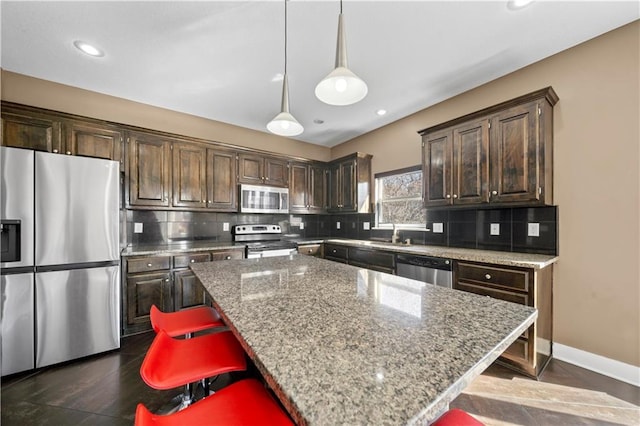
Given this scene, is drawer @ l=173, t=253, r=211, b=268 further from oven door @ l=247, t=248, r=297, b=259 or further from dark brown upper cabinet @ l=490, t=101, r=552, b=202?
dark brown upper cabinet @ l=490, t=101, r=552, b=202

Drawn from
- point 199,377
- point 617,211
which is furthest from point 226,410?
point 617,211

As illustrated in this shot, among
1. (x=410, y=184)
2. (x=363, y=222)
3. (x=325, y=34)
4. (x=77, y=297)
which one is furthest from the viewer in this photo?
(x=363, y=222)

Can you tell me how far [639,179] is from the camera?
1.85 meters

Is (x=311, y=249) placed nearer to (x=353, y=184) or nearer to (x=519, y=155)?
(x=353, y=184)

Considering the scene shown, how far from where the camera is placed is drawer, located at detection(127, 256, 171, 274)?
2.61 meters

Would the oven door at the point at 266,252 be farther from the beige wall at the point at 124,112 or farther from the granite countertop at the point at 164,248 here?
the beige wall at the point at 124,112

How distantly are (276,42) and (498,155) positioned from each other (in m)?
2.22

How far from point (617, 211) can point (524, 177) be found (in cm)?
65

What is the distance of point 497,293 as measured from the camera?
2.08 meters

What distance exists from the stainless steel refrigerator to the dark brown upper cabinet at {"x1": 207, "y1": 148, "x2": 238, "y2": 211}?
1.23m

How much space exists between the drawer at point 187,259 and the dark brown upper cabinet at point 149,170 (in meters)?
0.75

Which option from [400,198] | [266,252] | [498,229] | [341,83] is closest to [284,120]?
[341,83]

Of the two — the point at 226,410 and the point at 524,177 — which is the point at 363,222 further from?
the point at 226,410

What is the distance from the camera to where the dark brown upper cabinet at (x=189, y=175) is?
10.7 ft
